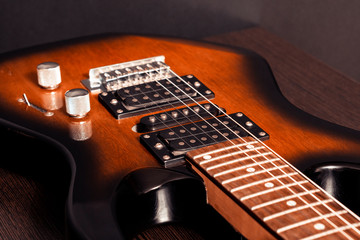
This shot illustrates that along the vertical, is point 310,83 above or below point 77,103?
below

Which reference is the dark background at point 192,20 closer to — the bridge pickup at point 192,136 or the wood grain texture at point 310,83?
the wood grain texture at point 310,83

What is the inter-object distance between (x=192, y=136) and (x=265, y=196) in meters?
0.20

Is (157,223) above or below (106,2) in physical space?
below

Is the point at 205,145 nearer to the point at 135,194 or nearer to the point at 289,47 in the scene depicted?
the point at 135,194

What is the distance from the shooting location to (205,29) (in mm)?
1865

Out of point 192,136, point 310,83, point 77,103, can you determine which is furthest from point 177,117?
point 310,83

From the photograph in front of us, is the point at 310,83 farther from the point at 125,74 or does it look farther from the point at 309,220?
the point at 309,220

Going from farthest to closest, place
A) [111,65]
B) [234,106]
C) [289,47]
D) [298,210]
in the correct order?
[289,47] < [111,65] < [234,106] < [298,210]

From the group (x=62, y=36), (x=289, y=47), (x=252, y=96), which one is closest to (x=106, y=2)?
(x=62, y=36)

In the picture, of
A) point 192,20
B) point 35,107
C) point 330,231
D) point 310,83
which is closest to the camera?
point 330,231

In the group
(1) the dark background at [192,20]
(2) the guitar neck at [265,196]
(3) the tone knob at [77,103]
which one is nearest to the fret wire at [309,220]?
(2) the guitar neck at [265,196]

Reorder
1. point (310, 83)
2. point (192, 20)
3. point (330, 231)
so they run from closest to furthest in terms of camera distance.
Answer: point (330, 231) < point (310, 83) < point (192, 20)

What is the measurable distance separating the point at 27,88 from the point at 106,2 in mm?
665

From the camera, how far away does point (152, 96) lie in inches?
40.1
